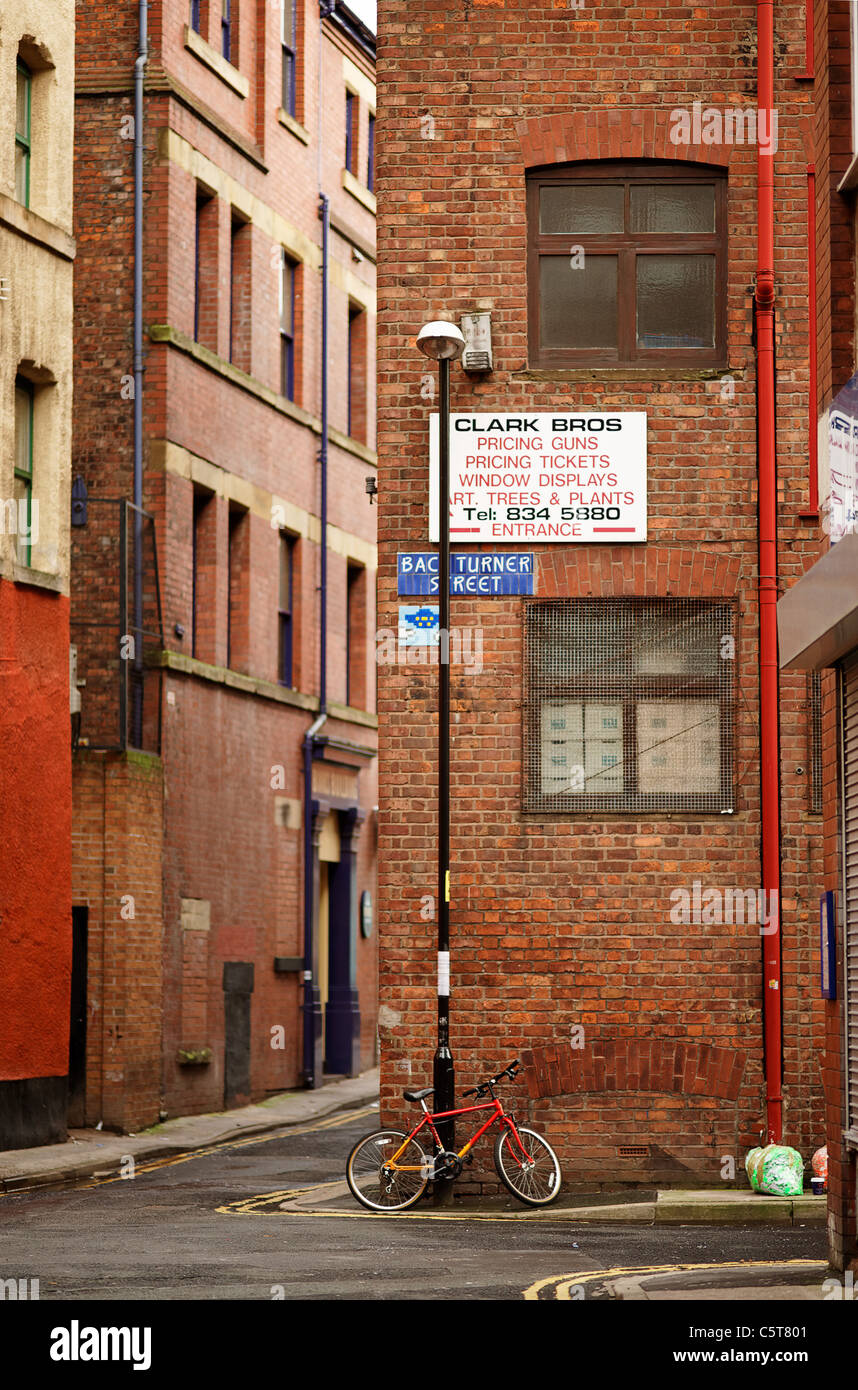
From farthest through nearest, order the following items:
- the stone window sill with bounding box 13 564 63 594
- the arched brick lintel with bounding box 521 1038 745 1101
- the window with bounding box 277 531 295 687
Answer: the window with bounding box 277 531 295 687 < the stone window sill with bounding box 13 564 63 594 < the arched brick lintel with bounding box 521 1038 745 1101

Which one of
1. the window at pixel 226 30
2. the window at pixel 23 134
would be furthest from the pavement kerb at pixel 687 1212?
the window at pixel 226 30

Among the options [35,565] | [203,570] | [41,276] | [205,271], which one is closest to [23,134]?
[41,276]

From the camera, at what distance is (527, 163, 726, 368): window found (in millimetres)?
18281

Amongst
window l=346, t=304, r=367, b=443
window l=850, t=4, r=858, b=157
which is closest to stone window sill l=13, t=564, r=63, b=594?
window l=850, t=4, r=858, b=157

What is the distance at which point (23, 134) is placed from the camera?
22953 mm

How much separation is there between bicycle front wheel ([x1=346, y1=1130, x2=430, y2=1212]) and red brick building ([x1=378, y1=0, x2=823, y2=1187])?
98 cm

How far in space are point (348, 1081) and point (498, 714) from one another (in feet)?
53.3

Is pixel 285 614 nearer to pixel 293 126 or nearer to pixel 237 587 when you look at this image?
pixel 237 587

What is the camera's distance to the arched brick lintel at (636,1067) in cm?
1725

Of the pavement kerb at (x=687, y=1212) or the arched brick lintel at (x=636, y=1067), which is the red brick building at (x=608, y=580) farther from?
the pavement kerb at (x=687, y=1212)

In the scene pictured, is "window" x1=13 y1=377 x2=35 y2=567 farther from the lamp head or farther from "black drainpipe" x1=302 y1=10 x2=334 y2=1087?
"black drainpipe" x1=302 y1=10 x2=334 y2=1087

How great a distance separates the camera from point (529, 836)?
17672 millimetres
